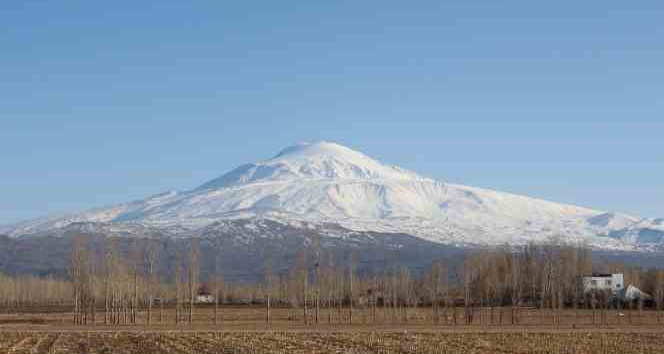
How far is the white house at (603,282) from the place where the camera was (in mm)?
118600

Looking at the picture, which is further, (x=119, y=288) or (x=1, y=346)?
(x=119, y=288)

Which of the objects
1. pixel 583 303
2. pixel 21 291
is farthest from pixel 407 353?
pixel 21 291

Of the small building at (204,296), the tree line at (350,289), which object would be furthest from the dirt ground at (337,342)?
the small building at (204,296)

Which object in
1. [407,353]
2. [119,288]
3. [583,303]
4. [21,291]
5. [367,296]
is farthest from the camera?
[21,291]

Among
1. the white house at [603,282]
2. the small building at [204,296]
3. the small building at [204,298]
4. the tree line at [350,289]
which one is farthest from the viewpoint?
the small building at [204,296]

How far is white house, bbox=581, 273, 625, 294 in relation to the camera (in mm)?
118600

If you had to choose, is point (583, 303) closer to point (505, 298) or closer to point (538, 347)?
point (505, 298)

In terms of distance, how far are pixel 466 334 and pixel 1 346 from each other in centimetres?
2379

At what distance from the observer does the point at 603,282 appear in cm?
12388

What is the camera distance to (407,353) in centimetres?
4075

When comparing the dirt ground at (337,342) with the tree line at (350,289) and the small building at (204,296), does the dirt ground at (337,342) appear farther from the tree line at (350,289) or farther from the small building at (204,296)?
the small building at (204,296)

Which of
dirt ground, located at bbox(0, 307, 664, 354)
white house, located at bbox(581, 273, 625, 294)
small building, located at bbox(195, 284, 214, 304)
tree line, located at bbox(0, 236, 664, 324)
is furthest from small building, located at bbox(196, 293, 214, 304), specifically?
dirt ground, located at bbox(0, 307, 664, 354)

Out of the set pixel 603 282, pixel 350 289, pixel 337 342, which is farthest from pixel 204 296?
pixel 337 342

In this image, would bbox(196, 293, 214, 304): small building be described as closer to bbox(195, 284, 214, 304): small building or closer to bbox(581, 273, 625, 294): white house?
bbox(195, 284, 214, 304): small building
